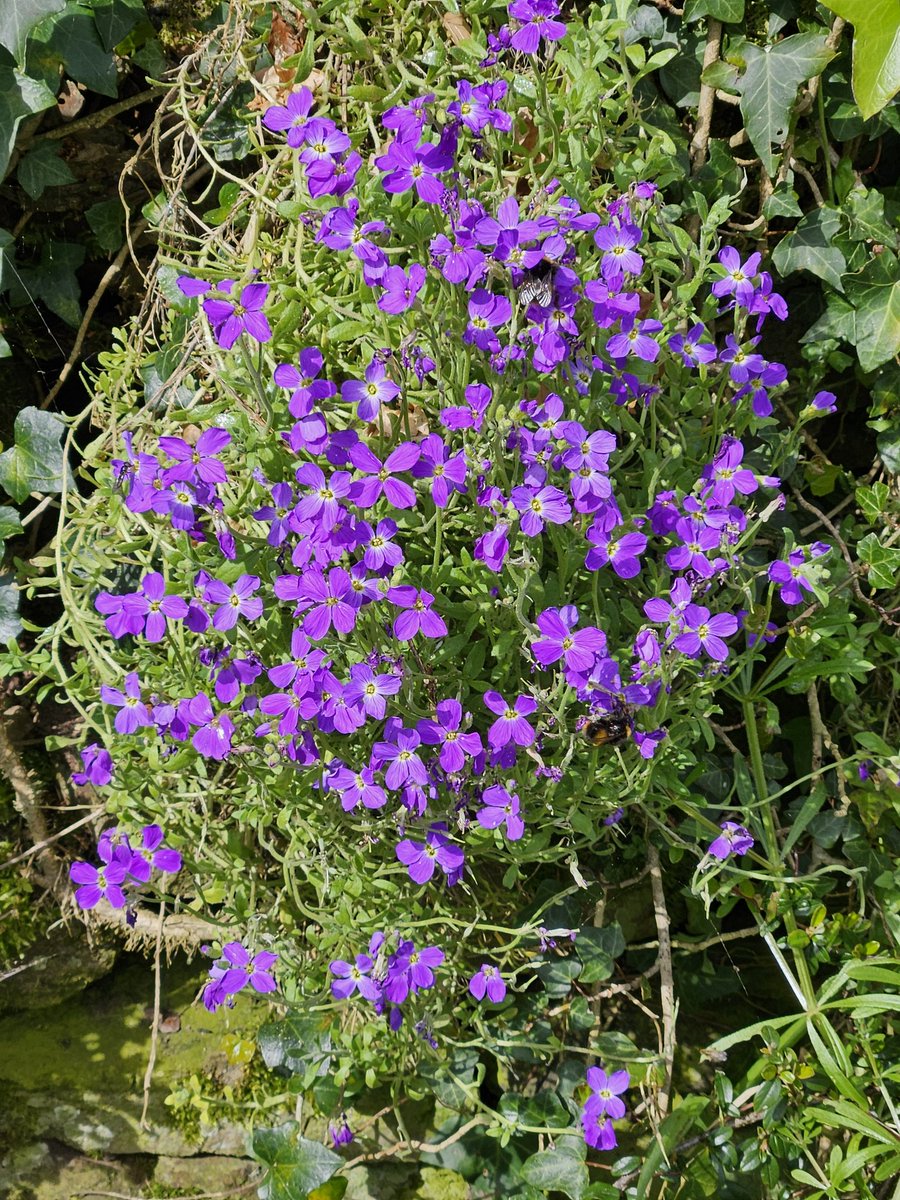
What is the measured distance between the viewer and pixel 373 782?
142cm

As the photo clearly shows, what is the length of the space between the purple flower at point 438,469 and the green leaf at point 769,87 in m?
0.98

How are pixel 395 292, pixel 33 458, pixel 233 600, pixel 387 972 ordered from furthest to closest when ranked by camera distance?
pixel 33 458
pixel 387 972
pixel 233 600
pixel 395 292

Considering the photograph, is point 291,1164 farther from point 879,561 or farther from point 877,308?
point 877,308

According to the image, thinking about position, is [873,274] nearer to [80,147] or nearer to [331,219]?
[331,219]

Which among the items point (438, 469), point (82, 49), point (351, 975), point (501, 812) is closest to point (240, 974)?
point (351, 975)

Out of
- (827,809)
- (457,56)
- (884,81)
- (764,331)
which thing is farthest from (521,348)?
(827,809)

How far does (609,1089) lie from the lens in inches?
64.9

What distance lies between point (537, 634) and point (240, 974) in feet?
2.39

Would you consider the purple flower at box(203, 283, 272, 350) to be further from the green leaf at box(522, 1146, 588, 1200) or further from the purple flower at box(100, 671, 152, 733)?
the green leaf at box(522, 1146, 588, 1200)

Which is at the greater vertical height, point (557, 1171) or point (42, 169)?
point (42, 169)

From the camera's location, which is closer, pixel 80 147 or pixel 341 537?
pixel 341 537

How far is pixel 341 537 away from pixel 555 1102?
1.25 meters

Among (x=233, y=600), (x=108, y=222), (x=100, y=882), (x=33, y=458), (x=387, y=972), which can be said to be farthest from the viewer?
(x=108, y=222)

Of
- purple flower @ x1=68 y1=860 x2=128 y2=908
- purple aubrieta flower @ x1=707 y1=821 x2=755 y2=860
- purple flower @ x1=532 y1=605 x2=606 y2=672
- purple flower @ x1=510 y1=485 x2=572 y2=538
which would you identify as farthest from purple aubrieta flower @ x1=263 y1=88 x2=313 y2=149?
purple aubrieta flower @ x1=707 y1=821 x2=755 y2=860
